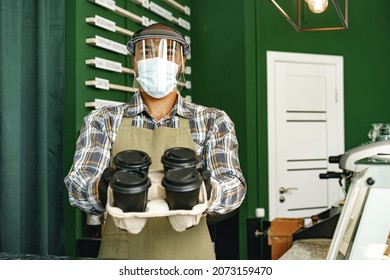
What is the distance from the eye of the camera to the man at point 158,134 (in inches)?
47.5

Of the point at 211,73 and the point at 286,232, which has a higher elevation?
the point at 211,73

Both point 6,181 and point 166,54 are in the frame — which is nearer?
point 166,54

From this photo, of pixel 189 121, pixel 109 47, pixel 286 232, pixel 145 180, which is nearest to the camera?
pixel 145 180

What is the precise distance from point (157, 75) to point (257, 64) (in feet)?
7.33

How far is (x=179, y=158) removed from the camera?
882 mm

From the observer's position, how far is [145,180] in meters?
0.85

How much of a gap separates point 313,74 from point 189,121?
247cm

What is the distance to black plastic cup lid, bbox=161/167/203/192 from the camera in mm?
841

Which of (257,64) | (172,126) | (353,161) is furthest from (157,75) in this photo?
(257,64)

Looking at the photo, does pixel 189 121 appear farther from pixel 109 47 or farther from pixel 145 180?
pixel 109 47

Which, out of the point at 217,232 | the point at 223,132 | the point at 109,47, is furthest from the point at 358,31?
the point at 223,132

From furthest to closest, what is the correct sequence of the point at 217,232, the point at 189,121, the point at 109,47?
the point at 217,232
the point at 109,47
the point at 189,121

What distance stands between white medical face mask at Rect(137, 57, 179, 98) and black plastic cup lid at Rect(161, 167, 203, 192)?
0.42 m
